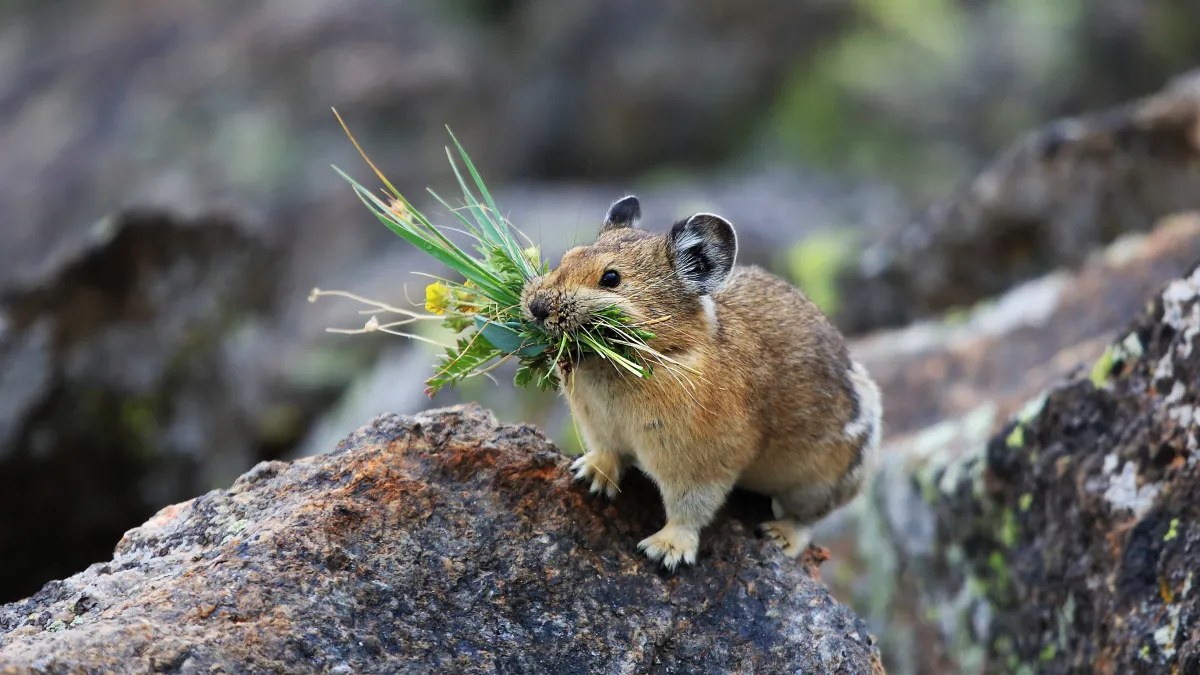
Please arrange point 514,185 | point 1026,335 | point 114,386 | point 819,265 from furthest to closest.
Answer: point 514,185, point 819,265, point 114,386, point 1026,335

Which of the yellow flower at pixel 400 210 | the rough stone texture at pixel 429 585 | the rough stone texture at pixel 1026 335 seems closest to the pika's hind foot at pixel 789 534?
the rough stone texture at pixel 429 585

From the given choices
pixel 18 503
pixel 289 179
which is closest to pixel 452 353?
pixel 18 503

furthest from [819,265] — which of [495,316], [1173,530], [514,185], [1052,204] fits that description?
[495,316]

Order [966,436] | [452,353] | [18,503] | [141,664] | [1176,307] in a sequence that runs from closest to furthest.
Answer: [141,664]
[452,353]
[1176,307]
[966,436]
[18,503]

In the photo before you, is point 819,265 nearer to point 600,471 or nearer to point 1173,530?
point 1173,530

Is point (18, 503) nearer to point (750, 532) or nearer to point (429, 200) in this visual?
point (750, 532)

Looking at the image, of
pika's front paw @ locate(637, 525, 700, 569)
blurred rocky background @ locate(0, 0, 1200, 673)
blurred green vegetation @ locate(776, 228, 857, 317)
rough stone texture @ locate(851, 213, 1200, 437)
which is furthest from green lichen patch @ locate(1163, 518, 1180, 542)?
blurred green vegetation @ locate(776, 228, 857, 317)
